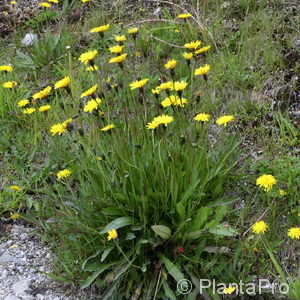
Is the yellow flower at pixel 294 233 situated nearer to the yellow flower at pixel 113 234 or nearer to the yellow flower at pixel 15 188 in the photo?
the yellow flower at pixel 113 234

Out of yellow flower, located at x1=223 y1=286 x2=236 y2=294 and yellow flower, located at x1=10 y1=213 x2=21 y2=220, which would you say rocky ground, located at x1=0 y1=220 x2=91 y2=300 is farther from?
yellow flower, located at x1=223 y1=286 x2=236 y2=294

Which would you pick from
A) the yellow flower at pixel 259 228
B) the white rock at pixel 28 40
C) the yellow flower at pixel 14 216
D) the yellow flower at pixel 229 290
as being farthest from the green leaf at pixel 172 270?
the white rock at pixel 28 40

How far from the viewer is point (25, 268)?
103 inches

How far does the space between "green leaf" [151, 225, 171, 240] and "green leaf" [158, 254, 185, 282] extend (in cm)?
11

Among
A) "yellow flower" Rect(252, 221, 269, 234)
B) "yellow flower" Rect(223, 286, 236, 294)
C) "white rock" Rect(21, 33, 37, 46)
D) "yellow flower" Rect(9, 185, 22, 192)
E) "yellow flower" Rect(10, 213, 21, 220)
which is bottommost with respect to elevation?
"yellow flower" Rect(10, 213, 21, 220)

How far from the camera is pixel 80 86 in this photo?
3637 millimetres

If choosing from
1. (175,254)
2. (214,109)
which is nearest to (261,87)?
(214,109)

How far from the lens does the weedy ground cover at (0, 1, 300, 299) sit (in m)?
2.32

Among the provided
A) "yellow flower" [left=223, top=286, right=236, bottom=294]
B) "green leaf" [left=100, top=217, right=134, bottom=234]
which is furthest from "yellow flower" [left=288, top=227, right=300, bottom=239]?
"green leaf" [left=100, top=217, right=134, bottom=234]

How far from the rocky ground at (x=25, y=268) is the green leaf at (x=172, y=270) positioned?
0.45 meters

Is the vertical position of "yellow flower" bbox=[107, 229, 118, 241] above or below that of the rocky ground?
above

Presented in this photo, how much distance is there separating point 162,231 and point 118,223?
0.69 feet

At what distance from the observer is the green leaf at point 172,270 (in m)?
2.22

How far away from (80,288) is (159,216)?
1.74ft
